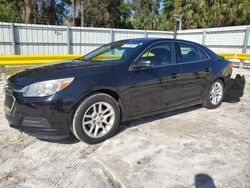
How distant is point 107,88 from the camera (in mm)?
3186

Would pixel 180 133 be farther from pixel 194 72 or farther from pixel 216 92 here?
pixel 216 92

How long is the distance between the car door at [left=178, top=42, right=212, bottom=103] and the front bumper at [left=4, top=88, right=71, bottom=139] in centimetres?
224

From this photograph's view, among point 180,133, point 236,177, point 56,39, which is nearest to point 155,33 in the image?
point 56,39

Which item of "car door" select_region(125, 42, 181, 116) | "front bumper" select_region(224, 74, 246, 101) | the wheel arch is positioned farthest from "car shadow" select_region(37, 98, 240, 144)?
"front bumper" select_region(224, 74, 246, 101)

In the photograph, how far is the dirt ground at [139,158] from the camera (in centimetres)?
248

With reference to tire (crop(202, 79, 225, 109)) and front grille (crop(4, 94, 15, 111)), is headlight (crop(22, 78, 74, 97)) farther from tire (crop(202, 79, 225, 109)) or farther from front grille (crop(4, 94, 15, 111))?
tire (crop(202, 79, 225, 109))

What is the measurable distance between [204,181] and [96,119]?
1566 mm

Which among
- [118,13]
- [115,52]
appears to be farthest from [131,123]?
[118,13]

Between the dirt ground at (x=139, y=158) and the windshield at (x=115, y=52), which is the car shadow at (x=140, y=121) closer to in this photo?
the dirt ground at (x=139, y=158)

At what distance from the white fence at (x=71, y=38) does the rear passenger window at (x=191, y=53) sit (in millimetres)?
9821

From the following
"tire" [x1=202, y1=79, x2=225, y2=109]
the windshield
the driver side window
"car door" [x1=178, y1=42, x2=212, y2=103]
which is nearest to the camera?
the windshield

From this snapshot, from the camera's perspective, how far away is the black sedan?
2871 mm

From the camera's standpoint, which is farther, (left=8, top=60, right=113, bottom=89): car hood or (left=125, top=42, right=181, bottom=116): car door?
(left=125, top=42, right=181, bottom=116): car door

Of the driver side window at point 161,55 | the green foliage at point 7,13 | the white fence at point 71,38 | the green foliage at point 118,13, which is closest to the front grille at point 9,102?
the driver side window at point 161,55
